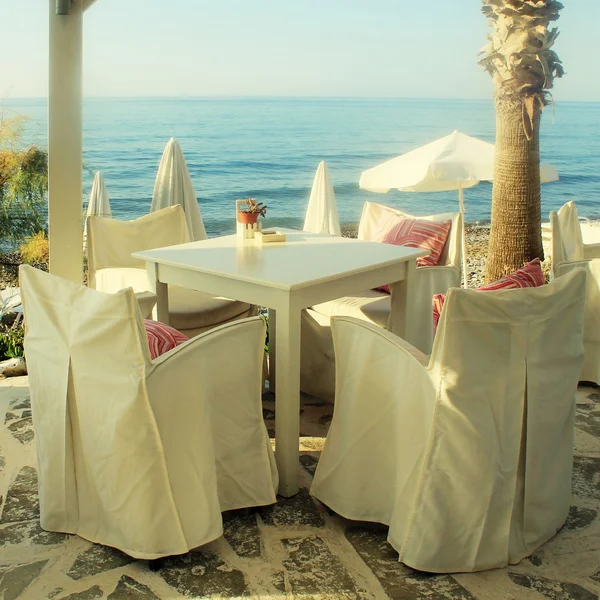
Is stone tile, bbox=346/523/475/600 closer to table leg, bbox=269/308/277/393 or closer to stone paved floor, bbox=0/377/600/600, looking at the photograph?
stone paved floor, bbox=0/377/600/600

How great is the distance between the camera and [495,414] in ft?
7.34

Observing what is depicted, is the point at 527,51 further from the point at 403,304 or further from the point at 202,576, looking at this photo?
the point at 202,576

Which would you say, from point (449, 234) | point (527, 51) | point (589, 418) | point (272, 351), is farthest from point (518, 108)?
point (272, 351)

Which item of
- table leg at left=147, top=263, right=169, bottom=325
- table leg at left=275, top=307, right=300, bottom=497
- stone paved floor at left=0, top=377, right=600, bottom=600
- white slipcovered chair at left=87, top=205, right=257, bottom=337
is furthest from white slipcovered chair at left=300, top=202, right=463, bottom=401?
stone paved floor at left=0, top=377, right=600, bottom=600

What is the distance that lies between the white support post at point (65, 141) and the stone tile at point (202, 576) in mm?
1916

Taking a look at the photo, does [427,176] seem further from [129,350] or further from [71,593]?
[71,593]

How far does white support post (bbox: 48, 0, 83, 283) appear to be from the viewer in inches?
143

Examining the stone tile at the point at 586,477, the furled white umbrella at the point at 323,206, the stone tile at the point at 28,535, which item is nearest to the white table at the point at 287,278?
the stone tile at the point at 28,535

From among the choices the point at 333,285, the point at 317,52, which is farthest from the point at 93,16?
the point at 333,285

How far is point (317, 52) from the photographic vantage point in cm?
2859

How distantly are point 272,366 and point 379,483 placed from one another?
4.90 feet

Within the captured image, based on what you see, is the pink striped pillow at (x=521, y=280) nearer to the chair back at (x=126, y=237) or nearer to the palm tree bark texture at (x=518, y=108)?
the chair back at (x=126, y=237)

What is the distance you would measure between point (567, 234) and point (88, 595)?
2.97 m

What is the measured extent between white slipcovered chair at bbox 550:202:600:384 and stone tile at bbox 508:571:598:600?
5.89ft
